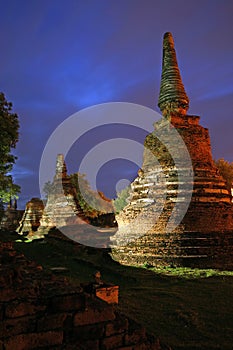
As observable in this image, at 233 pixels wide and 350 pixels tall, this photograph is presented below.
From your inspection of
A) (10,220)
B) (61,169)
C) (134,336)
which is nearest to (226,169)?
(61,169)

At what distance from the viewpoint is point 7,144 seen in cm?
1284

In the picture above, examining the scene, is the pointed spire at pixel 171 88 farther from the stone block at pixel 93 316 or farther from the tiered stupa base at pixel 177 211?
the stone block at pixel 93 316

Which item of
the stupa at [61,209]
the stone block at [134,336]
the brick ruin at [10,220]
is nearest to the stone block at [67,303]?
the stone block at [134,336]

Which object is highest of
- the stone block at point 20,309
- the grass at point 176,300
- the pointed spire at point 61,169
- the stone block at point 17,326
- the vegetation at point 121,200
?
the vegetation at point 121,200

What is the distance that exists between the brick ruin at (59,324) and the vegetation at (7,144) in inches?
408

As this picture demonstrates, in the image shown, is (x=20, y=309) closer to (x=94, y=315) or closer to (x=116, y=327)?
(x=94, y=315)

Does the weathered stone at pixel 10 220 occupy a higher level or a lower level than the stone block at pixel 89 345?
higher

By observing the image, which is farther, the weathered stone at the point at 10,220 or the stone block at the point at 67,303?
the weathered stone at the point at 10,220

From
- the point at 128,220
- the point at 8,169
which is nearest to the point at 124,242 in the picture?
the point at 128,220

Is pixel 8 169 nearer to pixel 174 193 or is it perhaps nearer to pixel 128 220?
pixel 128 220

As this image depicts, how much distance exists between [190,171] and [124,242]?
4331 mm

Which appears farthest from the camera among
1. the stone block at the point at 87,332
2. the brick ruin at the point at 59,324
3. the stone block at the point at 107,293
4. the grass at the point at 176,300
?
the stone block at the point at 107,293

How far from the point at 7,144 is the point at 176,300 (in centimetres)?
904

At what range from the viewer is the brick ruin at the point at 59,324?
2760 millimetres
